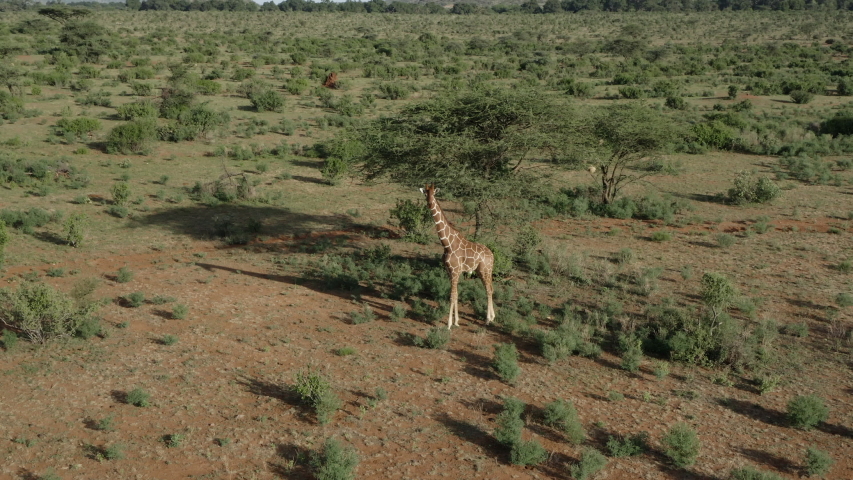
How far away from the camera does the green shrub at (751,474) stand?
28.3 ft

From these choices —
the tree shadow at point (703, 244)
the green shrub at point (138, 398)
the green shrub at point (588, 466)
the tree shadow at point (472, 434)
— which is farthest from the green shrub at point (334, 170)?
the green shrub at point (588, 466)

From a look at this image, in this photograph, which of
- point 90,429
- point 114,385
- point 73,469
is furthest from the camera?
point 114,385

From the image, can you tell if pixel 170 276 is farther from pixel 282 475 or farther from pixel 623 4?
pixel 623 4

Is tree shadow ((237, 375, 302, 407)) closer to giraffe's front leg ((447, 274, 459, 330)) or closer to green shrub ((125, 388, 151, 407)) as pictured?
green shrub ((125, 388, 151, 407))

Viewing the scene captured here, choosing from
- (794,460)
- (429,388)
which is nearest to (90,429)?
(429,388)

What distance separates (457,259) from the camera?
13562 millimetres

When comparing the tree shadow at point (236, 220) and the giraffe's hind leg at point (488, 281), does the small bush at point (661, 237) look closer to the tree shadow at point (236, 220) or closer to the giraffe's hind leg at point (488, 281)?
the giraffe's hind leg at point (488, 281)

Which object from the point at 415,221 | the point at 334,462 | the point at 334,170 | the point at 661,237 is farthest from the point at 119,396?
the point at 334,170

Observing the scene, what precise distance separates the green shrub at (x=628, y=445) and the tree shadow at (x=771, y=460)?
1527 mm

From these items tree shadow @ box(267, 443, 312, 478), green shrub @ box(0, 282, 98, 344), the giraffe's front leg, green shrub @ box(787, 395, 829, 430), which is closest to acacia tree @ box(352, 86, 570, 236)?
the giraffe's front leg

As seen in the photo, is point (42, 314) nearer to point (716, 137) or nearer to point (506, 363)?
point (506, 363)

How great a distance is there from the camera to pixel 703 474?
9.04 meters

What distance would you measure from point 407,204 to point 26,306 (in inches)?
448

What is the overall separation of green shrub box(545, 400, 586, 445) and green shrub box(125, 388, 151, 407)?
705 cm
